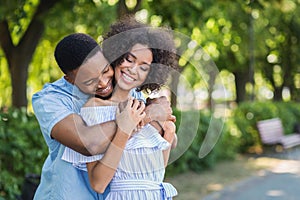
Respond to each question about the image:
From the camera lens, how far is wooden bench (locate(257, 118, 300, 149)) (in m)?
13.8

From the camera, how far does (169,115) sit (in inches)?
86.8

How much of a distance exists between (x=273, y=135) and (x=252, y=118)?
791 mm

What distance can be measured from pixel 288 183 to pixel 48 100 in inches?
331

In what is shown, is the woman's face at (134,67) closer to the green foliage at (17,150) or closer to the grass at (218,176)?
the green foliage at (17,150)

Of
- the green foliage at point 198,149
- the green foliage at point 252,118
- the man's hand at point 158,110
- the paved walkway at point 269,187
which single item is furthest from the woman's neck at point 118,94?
the green foliage at point 252,118

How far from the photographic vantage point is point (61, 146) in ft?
7.08

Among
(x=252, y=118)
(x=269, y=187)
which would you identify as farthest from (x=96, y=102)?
(x=252, y=118)

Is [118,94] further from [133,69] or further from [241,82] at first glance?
[241,82]

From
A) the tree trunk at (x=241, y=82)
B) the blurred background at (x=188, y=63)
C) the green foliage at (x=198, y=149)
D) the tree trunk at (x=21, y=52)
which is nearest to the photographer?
the blurred background at (x=188, y=63)

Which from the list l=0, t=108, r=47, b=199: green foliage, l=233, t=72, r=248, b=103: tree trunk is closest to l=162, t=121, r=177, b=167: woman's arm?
l=0, t=108, r=47, b=199: green foliage

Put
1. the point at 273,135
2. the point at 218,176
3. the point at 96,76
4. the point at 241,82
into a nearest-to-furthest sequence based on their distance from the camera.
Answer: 1. the point at 96,76
2. the point at 218,176
3. the point at 273,135
4. the point at 241,82

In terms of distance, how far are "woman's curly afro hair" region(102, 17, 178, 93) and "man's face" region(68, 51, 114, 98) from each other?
1.5 inches

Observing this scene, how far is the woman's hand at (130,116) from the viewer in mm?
1967

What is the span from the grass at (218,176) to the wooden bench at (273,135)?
0.88 m
